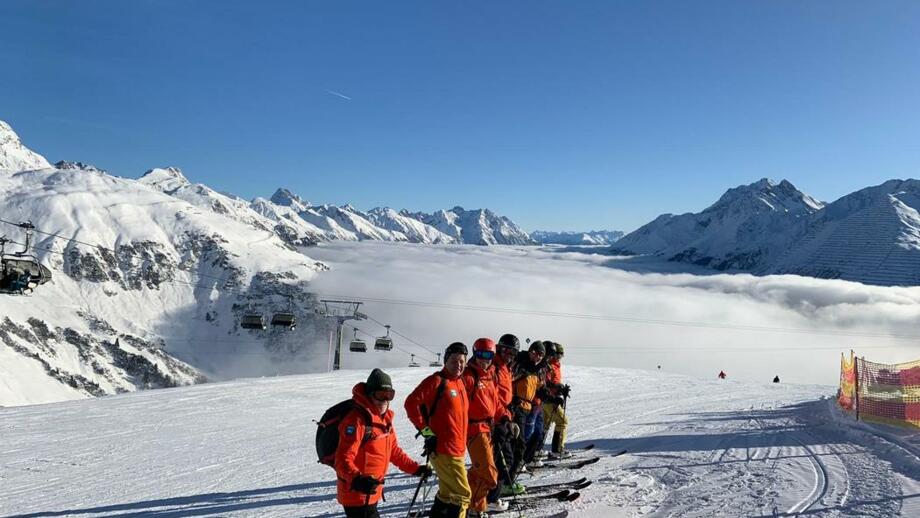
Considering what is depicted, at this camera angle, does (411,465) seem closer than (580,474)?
Yes

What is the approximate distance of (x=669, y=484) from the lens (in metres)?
8.93

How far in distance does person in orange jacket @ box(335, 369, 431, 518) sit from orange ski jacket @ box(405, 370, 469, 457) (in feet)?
2.05

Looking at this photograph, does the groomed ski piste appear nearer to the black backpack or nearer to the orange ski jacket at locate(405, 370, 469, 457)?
the orange ski jacket at locate(405, 370, 469, 457)

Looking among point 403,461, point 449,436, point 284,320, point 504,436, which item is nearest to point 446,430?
point 449,436

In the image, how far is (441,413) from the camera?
19.4 feet

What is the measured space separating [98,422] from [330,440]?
43.8 ft

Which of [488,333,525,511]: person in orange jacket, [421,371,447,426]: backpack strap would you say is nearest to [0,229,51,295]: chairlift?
[488,333,525,511]: person in orange jacket

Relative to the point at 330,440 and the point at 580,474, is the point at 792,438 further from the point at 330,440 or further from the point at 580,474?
the point at 330,440

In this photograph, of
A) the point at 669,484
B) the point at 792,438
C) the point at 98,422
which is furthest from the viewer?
the point at 98,422

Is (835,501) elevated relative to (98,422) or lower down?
elevated

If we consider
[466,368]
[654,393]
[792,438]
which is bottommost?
[654,393]

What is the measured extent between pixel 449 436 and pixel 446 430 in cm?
7

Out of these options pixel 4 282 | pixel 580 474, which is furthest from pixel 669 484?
pixel 4 282

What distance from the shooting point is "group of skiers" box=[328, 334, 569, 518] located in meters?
4.94
